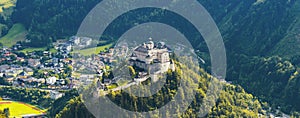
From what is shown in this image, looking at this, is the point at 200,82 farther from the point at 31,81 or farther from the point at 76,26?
the point at 76,26

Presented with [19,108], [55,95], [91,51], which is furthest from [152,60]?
[91,51]

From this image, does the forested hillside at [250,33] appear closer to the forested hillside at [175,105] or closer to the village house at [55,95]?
the forested hillside at [175,105]

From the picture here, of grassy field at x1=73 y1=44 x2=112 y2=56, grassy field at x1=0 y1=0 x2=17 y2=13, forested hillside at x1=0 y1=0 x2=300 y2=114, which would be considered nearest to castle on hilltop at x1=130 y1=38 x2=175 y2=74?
forested hillside at x1=0 y1=0 x2=300 y2=114

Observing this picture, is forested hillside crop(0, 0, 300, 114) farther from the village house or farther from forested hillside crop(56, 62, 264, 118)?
the village house

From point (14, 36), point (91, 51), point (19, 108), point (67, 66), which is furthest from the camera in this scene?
point (14, 36)

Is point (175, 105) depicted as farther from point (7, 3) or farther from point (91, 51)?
point (7, 3)

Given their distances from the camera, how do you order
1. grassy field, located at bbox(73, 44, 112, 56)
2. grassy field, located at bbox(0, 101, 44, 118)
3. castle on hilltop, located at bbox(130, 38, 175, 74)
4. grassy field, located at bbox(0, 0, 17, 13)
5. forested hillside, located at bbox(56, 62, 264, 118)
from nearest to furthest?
forested hillside, located at bbox(56, 62, 264, 118), castle on hilltop, located at bbox(130, 38, 175, 74), grassy field, located at bbox(0, 101, 44, 118), grassy field, located at bbox(73, 44, 112, 56), grassy field, located at bbox(0, 0, 17, 13)

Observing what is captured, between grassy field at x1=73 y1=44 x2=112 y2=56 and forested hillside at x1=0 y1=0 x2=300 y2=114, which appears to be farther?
grassy field at x1=73 y1=44 x2=112 y2=56

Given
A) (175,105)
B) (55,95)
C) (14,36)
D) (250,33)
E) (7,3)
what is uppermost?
(7,3)
